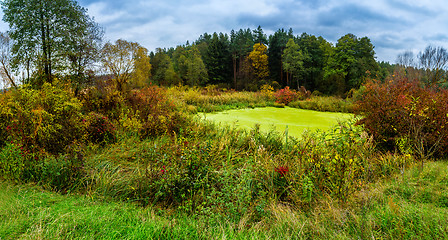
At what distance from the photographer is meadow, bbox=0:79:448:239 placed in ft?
6.43

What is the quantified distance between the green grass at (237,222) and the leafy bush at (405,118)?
72.2 inches

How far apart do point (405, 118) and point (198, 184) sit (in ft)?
13.1

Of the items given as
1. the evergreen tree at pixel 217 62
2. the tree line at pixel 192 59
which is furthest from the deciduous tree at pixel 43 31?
the evergreen tree at pixel 217 62

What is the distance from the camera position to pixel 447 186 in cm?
266

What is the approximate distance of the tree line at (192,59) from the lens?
7.97m

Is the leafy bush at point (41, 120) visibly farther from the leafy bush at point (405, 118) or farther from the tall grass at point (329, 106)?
the tall grass at point (329, 106)

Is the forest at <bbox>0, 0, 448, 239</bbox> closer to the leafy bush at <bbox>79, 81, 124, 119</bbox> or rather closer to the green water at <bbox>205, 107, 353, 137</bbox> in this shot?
the leafy bush at <bbox>79, 81, 124, 119</bbox>

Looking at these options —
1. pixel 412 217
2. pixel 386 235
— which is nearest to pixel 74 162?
pixel 386 235

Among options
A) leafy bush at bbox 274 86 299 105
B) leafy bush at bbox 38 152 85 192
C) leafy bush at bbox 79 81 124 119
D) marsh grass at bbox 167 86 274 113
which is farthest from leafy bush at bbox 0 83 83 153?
leafy bush at bbox 274 86 299 105

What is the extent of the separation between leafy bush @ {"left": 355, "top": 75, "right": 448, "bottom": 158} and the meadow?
1.5 inches

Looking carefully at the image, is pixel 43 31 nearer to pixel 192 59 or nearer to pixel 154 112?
pixel 154 112

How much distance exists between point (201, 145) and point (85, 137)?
2208 millimetres

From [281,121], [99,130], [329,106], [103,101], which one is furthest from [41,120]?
[329,106]

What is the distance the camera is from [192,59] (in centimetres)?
3353
